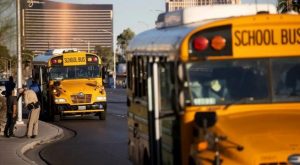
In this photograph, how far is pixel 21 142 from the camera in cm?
2183

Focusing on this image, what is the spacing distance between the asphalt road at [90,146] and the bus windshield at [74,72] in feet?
7.09

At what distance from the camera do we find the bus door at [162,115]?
9.02 meters

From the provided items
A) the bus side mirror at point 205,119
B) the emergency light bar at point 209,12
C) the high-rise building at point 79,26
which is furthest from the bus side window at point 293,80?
the high-rise building at point 79,26

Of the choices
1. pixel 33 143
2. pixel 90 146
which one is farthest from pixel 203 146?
pixel 33 143

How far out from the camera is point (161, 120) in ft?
32.6

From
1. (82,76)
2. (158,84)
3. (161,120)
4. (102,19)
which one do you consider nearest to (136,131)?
(161,120)

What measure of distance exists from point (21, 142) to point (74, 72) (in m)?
11.6

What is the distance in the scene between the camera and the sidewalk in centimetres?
1717

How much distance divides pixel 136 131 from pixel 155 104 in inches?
135

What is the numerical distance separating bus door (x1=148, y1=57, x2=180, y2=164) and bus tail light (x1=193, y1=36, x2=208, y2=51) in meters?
0.43

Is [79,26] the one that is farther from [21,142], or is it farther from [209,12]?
[209,12]

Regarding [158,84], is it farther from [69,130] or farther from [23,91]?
[69,130]

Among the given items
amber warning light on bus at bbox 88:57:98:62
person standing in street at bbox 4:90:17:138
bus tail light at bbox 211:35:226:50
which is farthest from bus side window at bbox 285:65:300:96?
amber warning light on bus at bbox 88:57:98:62

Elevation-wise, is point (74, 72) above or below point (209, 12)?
below
